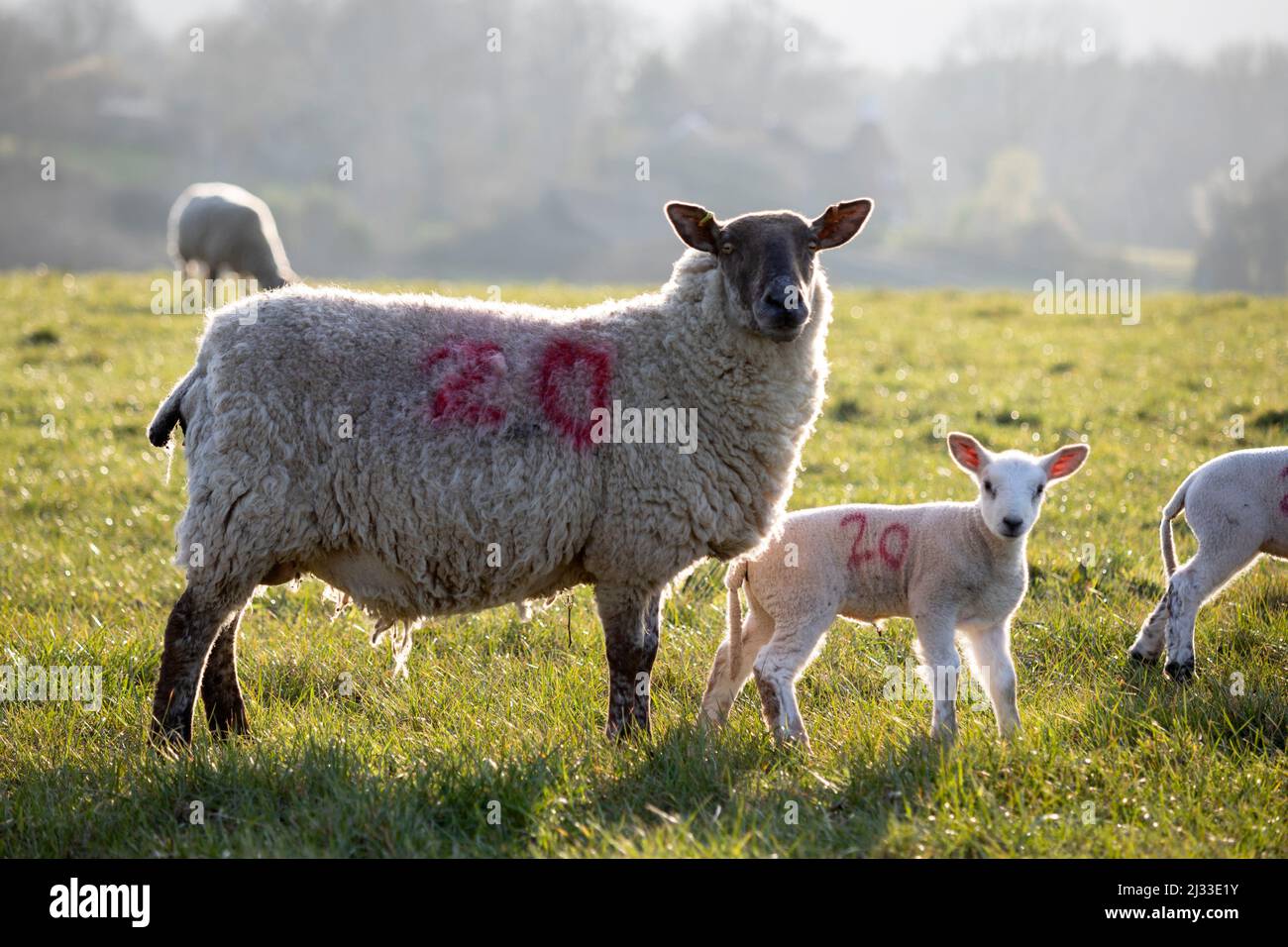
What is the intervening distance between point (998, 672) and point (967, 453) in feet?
3.09

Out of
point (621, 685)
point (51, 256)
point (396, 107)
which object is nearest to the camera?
point (621, 685)

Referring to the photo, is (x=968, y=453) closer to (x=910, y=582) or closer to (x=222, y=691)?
(x=910, y=582)

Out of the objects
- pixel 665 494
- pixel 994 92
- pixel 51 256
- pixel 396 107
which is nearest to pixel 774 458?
pixel 665 494

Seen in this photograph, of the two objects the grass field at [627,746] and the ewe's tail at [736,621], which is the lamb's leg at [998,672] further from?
the ewe's tail at [736,621]

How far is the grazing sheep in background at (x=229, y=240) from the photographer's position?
17.8 m

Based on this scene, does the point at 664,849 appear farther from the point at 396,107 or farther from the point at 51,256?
the point at 396,107

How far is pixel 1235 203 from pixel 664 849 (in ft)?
196

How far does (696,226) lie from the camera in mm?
5230

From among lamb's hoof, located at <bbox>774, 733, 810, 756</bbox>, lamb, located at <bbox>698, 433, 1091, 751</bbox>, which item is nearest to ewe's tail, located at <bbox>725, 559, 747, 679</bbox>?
lamb, located at <bbox>698, 433, 1091, 751</bbox>

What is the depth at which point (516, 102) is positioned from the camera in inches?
3152

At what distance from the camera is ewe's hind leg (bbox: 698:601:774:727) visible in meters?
5.26

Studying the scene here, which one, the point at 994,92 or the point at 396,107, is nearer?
the point at 396,107

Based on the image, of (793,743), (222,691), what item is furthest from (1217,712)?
(222,691)
